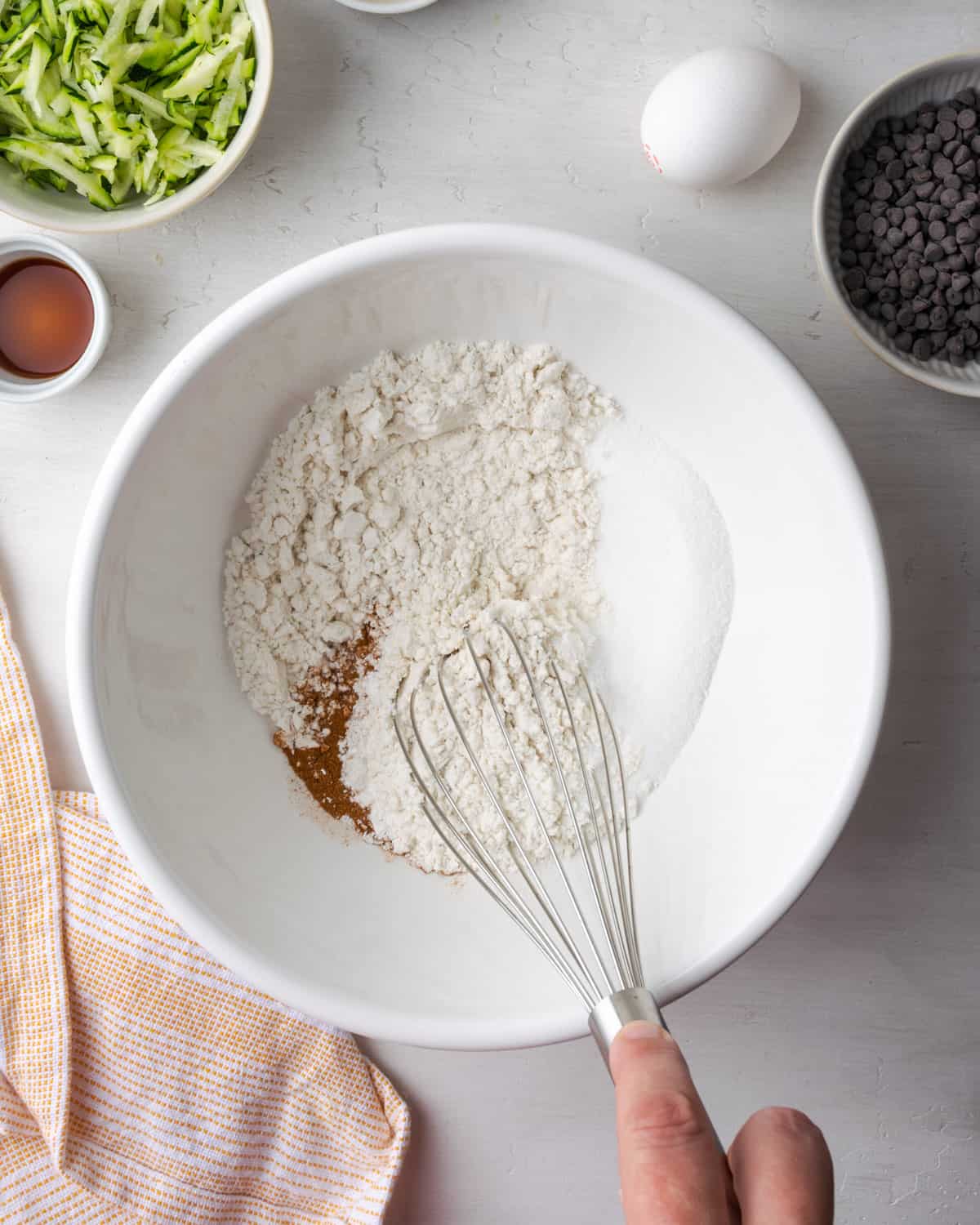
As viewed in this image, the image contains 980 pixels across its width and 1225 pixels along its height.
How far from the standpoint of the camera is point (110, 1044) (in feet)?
2.92

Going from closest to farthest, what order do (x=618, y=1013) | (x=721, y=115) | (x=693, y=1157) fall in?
1. (x=693, y=1157)
2. (x=618, y=1013)
3. (x=721, y=115)

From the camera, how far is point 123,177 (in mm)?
843

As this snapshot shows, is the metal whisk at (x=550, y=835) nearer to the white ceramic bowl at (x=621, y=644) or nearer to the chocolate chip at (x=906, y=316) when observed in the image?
the white ceramic bowl at (x=621, y=644)

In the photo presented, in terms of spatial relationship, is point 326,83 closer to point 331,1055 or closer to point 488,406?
point 488,406

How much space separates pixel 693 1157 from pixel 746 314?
0.67 m

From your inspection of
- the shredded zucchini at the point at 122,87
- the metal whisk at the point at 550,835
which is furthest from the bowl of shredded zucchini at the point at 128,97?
the metal whisk at the point at 550,835

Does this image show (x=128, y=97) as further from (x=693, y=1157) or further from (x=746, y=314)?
(x=693, y=1157)

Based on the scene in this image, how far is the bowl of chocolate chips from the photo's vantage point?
32.2 inches

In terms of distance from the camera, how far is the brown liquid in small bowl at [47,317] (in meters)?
0.87

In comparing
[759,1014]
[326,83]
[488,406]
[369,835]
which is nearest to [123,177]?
[326,83]

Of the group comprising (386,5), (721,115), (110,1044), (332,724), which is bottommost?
(110,1044)

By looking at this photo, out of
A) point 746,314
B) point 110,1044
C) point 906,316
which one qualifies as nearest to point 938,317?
point 906,316

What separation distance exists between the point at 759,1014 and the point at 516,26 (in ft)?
3.01

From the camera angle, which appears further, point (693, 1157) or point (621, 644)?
point (621, 644)
